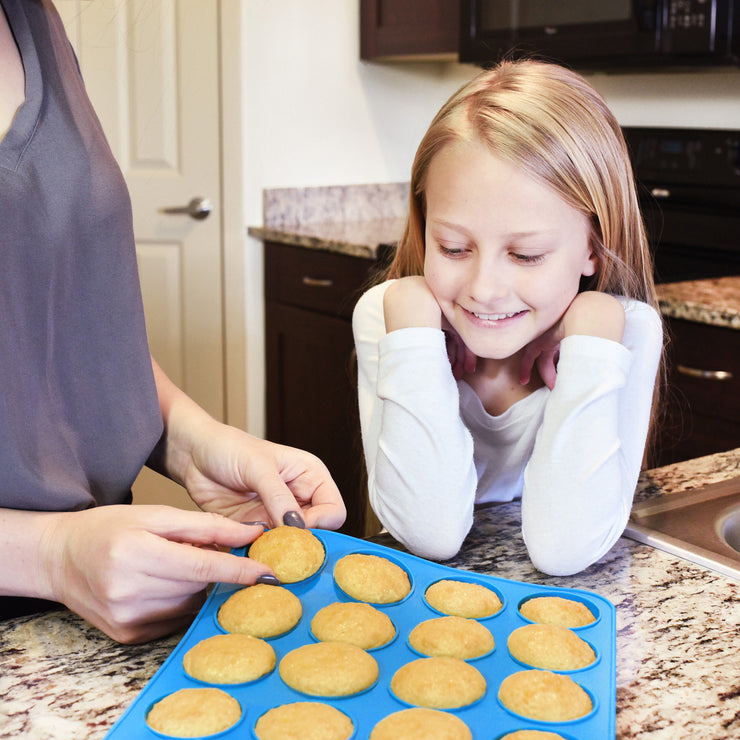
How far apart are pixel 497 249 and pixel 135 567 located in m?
0.53

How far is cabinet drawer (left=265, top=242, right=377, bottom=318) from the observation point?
270 centimetres

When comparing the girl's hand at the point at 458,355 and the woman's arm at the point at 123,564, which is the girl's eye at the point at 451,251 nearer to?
the girl's hand at the point at 458,355

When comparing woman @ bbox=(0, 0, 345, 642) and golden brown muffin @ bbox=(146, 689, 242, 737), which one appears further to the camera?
woman @ bbox=(0, 0, 345, 642)

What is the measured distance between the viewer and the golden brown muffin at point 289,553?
2.50 feet

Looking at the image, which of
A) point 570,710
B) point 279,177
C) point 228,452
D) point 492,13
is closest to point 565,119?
point 228,452

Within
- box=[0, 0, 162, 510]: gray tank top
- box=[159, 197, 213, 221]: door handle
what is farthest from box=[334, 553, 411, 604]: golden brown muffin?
box=[159, 197, 213, 221]: door handle

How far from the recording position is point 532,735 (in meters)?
0.56

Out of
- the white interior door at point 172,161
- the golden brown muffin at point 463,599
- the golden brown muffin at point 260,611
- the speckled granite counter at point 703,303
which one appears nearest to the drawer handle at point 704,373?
the speckled granite counter at point 703,303

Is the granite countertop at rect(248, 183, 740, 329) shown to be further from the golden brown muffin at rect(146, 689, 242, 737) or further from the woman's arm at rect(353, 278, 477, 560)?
the golden brown muffin at rect(146, 689, 242, 737)

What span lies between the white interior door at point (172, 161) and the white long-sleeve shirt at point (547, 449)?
213 cm

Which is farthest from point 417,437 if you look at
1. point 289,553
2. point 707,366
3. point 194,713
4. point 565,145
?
point 707,366

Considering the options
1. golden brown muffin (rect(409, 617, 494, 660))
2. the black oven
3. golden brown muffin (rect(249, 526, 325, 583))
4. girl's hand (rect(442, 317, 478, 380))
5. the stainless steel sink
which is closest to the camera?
golden brown muffin (rect(409, 617, 494, 660))

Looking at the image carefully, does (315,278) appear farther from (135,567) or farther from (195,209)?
(135,567)

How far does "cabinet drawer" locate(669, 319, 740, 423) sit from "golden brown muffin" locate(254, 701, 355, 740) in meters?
1.50
